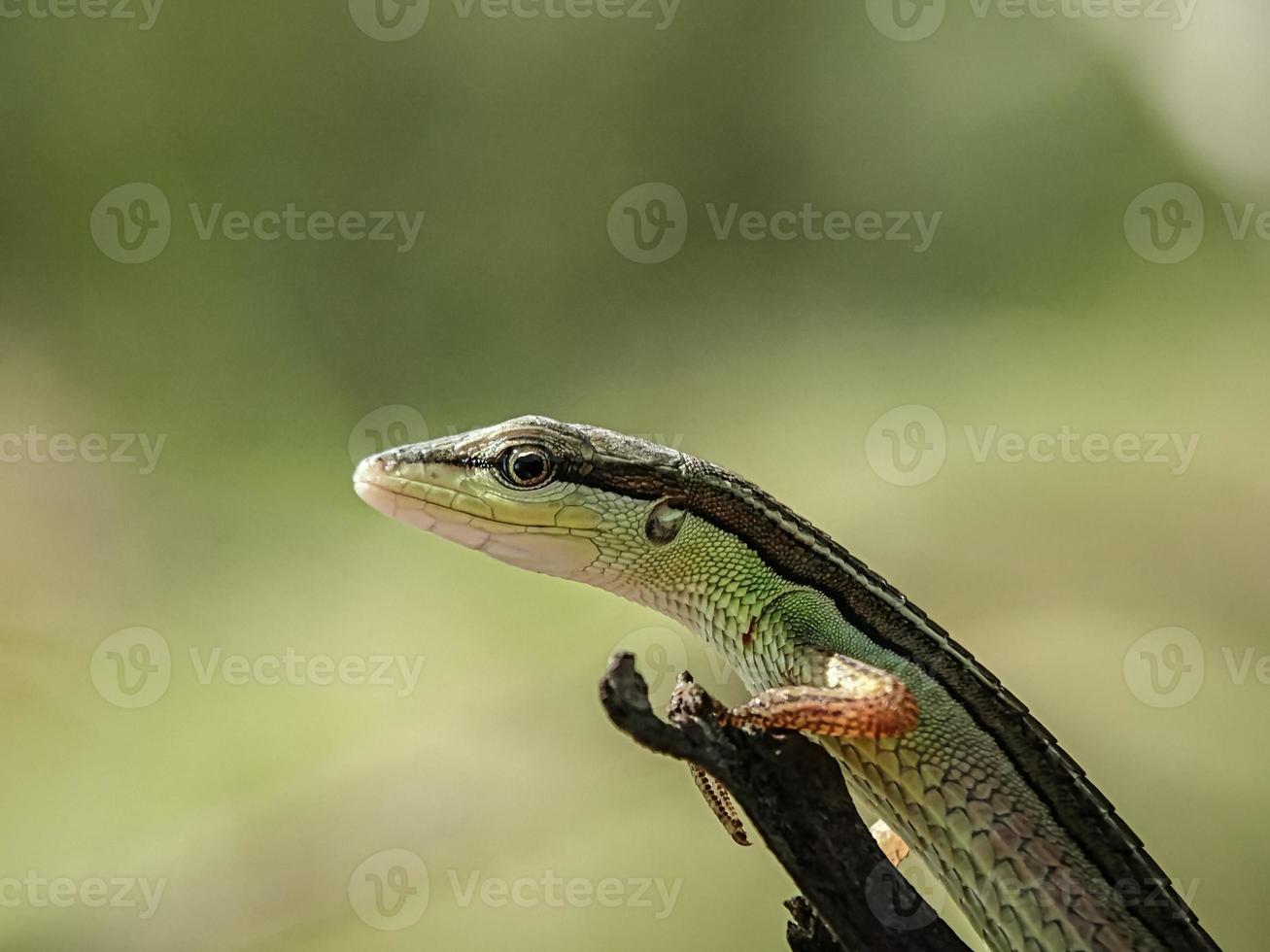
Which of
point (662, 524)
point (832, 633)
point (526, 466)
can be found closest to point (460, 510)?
point (526, 466)

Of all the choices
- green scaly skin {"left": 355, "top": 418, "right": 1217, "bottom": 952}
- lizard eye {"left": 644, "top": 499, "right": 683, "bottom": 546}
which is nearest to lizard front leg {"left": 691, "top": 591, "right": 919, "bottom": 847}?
green scaly skin {"left": 355, "top": 418, "right": 1217, "bottom": 952}

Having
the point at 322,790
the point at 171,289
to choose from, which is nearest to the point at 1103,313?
the point at 322,790

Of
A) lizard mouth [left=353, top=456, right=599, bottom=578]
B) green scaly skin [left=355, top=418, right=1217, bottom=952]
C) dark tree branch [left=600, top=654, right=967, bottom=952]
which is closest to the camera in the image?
dark tree branch [left=600, top=654, right=967, bottom=952]

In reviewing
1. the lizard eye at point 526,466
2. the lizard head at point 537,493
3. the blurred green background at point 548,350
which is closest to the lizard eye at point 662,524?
the lizard head at point 537,493

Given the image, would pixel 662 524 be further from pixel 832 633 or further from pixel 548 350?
pixel 548 350

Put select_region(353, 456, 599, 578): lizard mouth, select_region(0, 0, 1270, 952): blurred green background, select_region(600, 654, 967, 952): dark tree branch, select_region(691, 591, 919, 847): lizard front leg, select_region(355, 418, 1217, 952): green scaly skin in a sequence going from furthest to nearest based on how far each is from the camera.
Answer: select_region(0, 0, 1270, 952): blurred green background, select_region(353, 456, 599, 578): lizard mouth, select_region(355, 418, 1217, 952): green scaly skin, select_region(691, 591, 919, 847): lizard front leg, select_region(600, 654, 967, 952): dark tree branch

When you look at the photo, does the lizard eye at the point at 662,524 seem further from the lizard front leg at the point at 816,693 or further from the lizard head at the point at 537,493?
the lizard front leg at the point at 816,693

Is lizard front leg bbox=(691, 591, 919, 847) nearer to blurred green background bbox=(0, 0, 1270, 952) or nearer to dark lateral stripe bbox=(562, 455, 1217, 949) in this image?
dark lateral stripe bbox=(562, 455, 1217, 949)
